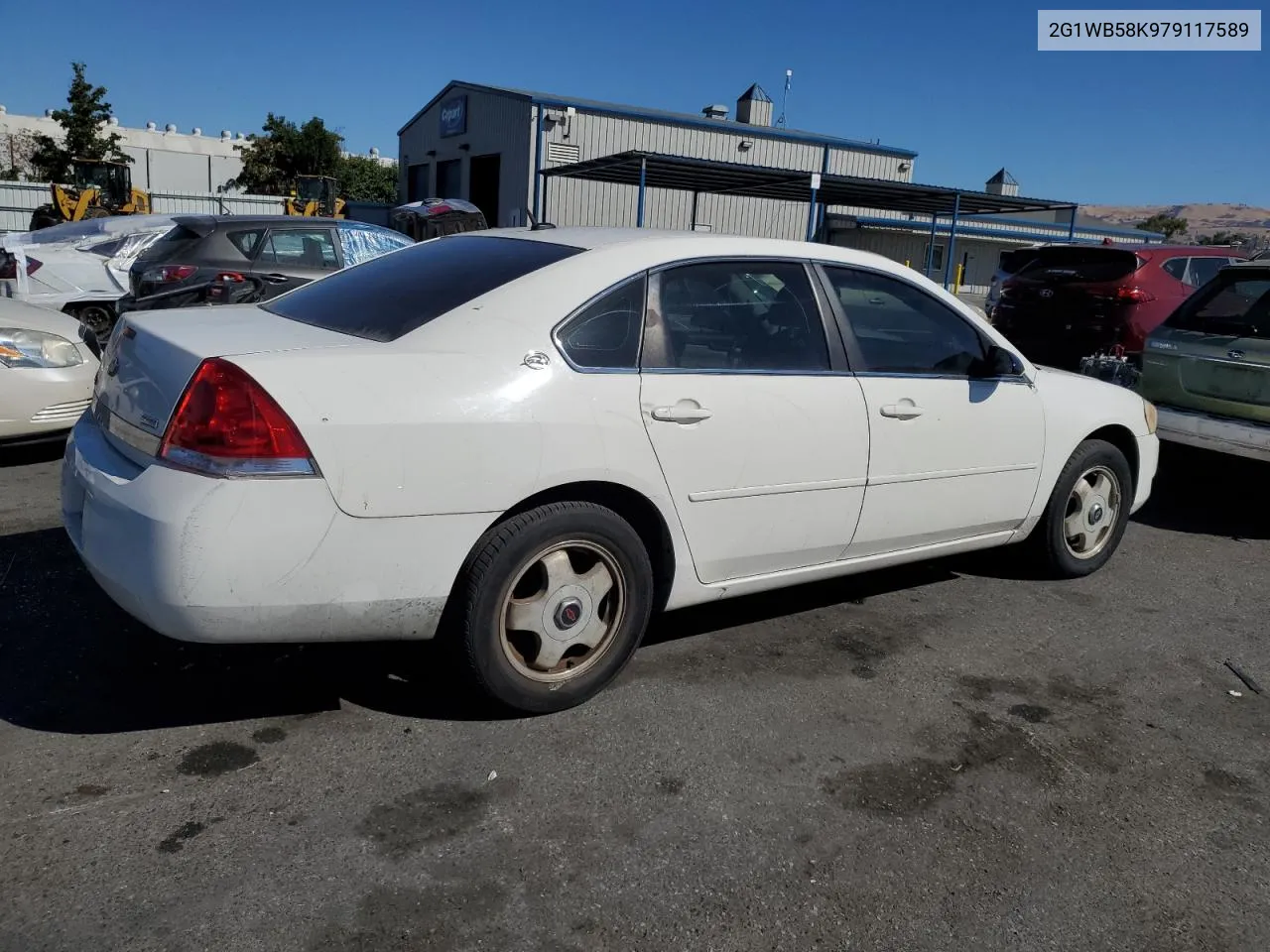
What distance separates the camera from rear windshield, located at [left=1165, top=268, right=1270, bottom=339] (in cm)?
644

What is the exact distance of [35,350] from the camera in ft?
20.2

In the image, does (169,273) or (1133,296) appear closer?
(1133,296)

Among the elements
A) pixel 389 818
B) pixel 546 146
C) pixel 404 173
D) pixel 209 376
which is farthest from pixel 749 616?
pixel 404 173

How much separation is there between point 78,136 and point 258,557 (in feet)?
155

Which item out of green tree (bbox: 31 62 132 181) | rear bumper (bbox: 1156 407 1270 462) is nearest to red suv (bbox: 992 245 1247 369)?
rear bumper (bbox: 1156 407 1270 462)

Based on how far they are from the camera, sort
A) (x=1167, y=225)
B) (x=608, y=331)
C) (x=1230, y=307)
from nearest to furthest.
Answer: (x=608, y=331)
(x=1230, y=307)
(x=1167, y=225)

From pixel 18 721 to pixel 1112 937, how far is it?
120 inches

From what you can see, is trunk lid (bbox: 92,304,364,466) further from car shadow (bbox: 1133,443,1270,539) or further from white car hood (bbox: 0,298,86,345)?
car shadow (bbox: 1133,443,1270,539)

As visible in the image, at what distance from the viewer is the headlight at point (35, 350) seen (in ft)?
19.9

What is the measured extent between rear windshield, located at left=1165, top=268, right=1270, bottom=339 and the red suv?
2141 millimetres

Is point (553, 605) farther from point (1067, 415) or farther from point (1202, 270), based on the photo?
point (1202, 270)

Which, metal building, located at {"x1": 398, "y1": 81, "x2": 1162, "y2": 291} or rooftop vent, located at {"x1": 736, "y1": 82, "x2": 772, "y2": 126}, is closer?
metal building, located at {"x1": 398, "y1": 81, "x2": 1162, "y2": 291}

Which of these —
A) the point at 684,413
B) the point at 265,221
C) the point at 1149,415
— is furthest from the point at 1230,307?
the point at 265,221

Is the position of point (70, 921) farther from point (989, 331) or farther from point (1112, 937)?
point (989, 331)
